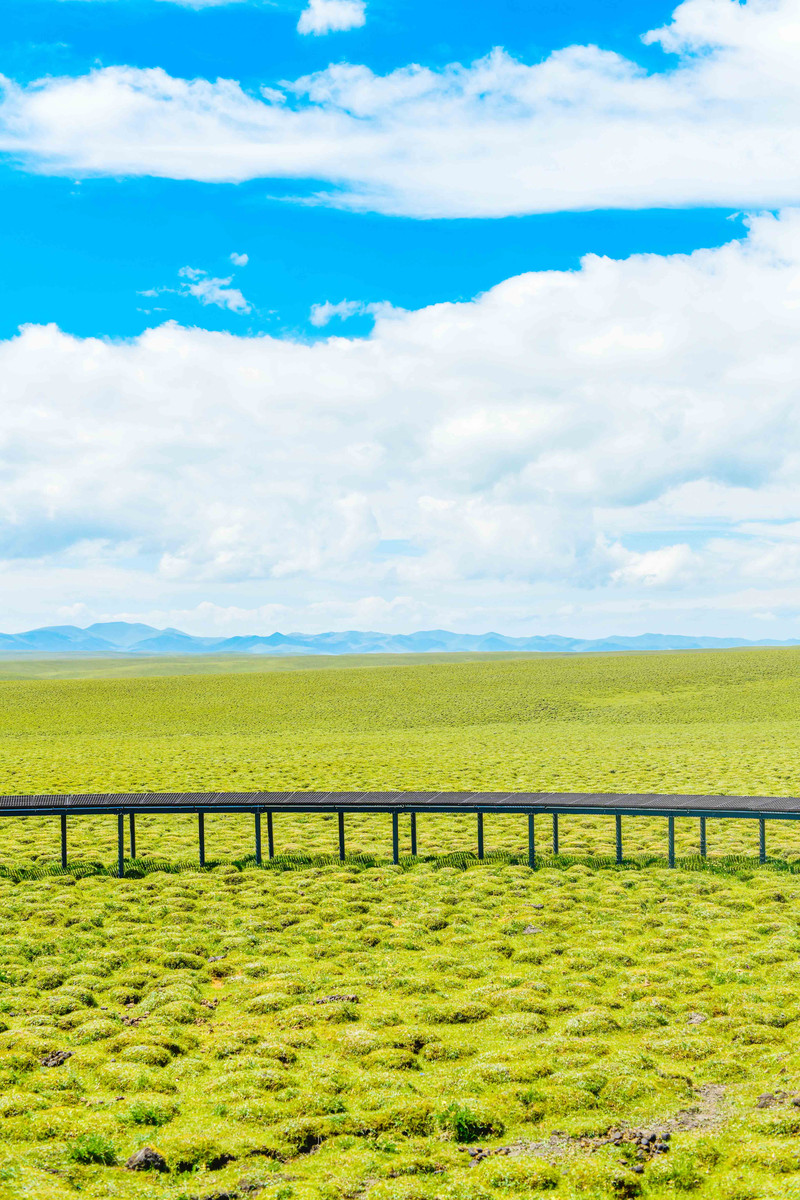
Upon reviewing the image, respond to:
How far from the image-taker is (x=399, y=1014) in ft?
35.7

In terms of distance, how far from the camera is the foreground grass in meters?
7.49

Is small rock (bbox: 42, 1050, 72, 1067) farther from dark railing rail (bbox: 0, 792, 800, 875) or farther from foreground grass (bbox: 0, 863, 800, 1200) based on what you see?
dark railing rail (bbox: 0, 792, 800, 875)

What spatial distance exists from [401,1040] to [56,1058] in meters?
3.99

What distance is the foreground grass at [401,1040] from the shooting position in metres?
7.49

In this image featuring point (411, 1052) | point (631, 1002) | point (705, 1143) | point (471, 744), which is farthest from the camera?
point (471, 744)

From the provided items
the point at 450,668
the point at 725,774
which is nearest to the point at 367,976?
the point at 725,774

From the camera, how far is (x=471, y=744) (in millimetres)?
46594

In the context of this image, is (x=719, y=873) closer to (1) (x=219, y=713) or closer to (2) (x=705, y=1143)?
(2) (x=705, y=1143)

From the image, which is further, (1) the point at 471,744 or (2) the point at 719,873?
(1) the point at 471,744

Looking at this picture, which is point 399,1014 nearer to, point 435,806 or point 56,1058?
point 56,1058

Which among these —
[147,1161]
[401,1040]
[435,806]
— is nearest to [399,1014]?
[401,1040]

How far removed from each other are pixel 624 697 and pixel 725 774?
41.6 metres

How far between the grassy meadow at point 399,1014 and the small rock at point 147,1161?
9 centimetres

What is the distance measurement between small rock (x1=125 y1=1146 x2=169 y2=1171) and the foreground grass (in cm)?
9
